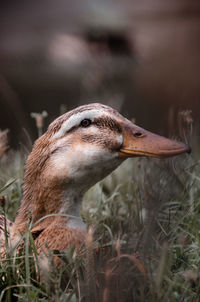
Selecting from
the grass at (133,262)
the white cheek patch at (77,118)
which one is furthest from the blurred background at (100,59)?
the grass at (133,262)

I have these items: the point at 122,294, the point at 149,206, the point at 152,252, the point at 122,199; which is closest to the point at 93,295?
the point at 122,294

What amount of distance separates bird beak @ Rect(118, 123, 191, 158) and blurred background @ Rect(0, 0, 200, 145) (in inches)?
6.8

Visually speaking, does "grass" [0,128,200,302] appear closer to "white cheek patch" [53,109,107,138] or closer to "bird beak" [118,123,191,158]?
"bird beak" [118,123,191,158]

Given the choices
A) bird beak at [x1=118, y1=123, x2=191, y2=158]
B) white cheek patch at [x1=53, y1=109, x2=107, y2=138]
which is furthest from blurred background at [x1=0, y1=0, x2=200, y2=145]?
bird beak at [x1=118, y1=123, x2=191, y2=158]

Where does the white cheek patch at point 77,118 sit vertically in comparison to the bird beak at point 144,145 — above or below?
above

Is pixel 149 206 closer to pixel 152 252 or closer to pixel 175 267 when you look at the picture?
pixel 152 252

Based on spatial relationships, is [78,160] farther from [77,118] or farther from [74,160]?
[77,118]

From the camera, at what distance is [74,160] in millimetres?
2268

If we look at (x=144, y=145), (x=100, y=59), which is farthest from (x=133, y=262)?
(x=100, y=59)

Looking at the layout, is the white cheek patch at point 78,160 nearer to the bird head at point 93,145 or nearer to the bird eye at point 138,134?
the bird head at point 93,145

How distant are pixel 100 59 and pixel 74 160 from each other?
561mm

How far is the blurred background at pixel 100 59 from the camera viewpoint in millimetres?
2242

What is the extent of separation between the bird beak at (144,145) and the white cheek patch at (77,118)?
138mm

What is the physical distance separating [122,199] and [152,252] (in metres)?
1.62
